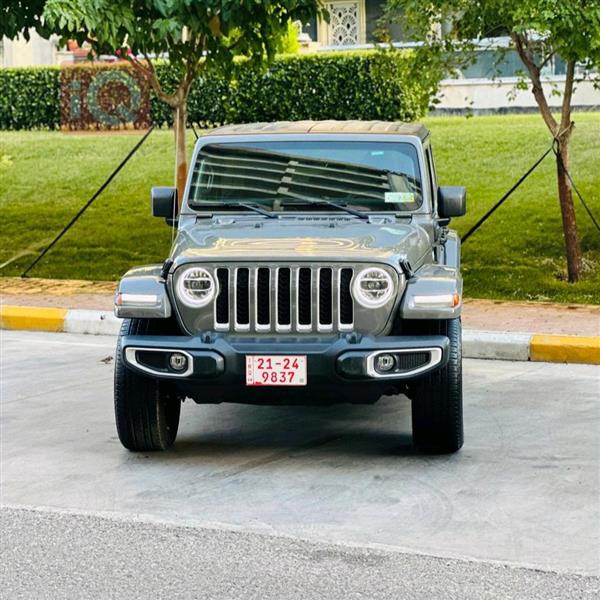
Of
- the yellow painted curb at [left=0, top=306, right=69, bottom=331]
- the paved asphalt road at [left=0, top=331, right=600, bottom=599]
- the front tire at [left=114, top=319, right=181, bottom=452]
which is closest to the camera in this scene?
the paved asphalt road at [left=0, top=331, right=600, bottom=599]

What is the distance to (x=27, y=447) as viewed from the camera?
330 inches

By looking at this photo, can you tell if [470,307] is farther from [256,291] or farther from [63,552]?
[63,552]

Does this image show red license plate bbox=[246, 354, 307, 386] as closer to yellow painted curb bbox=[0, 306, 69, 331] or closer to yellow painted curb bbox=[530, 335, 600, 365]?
yellow painted curb bbox=[530, 335, 600, 365]

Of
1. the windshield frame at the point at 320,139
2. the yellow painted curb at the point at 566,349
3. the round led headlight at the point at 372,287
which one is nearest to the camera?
the round led headlight at the point at 372,287

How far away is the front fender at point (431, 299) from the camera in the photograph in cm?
749

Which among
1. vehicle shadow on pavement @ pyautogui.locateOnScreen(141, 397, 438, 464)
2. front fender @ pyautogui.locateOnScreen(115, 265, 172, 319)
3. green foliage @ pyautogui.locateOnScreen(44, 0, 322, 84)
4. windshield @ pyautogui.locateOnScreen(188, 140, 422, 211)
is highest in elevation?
green foliage @ pyautogui.locateOnScreen(44, 0, 322, 84)

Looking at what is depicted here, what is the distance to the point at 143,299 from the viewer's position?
766cm

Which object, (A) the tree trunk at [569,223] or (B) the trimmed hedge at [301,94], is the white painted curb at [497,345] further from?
(B) the trimmed hedge at [301,94]

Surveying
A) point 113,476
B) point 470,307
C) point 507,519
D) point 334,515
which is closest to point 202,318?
point 113,476

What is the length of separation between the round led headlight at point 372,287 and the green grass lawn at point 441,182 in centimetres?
677

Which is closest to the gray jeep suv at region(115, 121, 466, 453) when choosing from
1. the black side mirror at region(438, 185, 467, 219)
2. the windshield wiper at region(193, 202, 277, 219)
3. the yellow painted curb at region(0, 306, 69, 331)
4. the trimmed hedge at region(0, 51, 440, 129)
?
the windshield wiper at region(193, 202, 277, 219)

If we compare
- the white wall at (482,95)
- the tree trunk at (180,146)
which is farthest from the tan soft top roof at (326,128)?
the white wall at (482,95)

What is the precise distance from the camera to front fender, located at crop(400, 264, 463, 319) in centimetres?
749

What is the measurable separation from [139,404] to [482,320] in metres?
5.24
